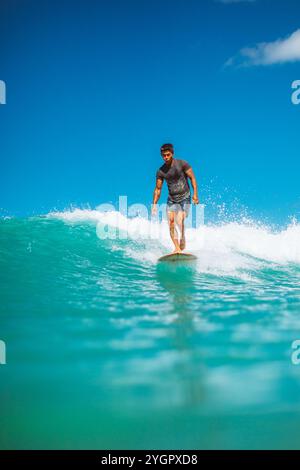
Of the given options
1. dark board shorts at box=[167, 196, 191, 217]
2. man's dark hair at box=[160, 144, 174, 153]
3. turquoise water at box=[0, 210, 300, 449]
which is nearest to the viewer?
turquoise water at box=[0, 210, 300, 449]

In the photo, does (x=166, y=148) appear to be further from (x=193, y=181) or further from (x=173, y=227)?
(x=173, y=227)

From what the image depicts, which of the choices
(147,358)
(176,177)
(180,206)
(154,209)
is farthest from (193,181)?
(147,358)

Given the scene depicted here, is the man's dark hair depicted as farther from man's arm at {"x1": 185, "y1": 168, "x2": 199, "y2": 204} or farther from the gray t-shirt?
man's arm at {"x1": 185, "y1": 168, "x2": 199, "y2": 204}

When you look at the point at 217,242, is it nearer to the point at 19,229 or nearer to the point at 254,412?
the point at 19,229

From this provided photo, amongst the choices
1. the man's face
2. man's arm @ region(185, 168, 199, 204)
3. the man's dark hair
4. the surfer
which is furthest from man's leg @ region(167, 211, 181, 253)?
the man's dark hair

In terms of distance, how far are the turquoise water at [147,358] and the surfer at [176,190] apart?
0.81 metres

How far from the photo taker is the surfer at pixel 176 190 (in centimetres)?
652

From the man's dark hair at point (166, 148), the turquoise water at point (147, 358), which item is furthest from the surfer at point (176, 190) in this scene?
the turquoise water at point (147, 358)

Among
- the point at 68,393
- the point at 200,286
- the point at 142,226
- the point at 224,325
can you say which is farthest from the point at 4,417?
the point at 142,226

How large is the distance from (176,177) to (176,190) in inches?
7.8

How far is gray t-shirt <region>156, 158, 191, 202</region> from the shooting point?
6508 mm

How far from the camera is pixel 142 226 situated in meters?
9.18

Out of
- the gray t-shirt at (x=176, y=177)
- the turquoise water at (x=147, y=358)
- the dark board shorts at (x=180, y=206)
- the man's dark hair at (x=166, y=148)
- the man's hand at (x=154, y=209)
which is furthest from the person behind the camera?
the dark board shorts at (x=180, y=206)

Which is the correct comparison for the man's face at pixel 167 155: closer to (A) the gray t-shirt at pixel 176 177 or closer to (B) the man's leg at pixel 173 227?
(A) the gray t-shirt at pixel 176 177
